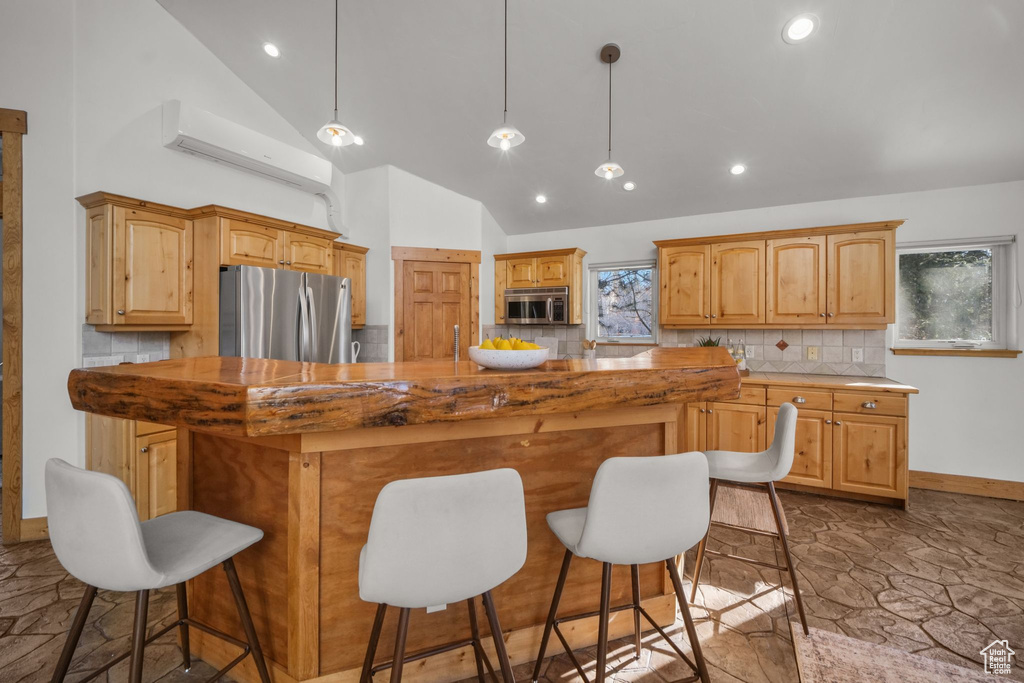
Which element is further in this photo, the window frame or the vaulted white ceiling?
the window frame

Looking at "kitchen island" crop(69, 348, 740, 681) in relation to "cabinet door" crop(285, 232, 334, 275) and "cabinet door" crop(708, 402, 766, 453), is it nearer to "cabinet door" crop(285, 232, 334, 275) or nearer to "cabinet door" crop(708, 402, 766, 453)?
"cabinet door" crop(285, 232, 334, 275)

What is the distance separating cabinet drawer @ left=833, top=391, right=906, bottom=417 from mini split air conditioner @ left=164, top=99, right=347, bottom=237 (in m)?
4.64

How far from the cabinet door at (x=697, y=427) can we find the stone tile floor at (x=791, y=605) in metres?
1.01

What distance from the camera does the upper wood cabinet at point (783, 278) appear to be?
3639 millimetres

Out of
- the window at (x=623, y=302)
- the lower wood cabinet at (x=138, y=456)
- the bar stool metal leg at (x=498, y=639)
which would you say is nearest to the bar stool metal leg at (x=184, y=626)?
the bar stool metal leg at (x=498, y=639)

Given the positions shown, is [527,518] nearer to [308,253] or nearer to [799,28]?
[799,28]

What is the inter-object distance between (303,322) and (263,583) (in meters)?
2.43

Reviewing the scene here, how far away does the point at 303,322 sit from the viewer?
3.63 metres

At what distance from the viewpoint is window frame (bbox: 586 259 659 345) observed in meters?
4.78

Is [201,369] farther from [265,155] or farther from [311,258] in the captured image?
[265,155]

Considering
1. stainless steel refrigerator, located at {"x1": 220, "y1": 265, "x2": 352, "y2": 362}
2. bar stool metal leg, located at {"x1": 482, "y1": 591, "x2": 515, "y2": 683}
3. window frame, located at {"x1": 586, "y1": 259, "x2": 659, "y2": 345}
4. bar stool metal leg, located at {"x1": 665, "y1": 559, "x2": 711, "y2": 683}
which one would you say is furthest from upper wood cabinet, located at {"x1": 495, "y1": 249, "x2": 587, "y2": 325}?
bar stool metal leg, located at {"x1": 482, "y1": 591, "x2": 515, "y2": 683}

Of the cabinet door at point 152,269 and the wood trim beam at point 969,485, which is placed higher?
the cabinet door at point 152,269

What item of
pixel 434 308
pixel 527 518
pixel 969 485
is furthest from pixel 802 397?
pixel 434 308

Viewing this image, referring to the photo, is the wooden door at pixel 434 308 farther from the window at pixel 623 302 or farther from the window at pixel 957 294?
the window at pixel 957 294
